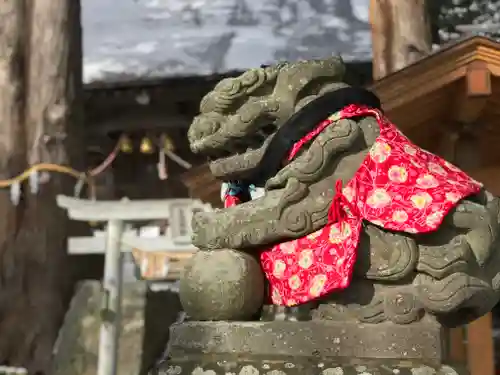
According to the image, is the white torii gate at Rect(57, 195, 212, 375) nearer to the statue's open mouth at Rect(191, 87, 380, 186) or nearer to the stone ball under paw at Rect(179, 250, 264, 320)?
the statue's open mouth at Rect(191, 87, 380, 186)

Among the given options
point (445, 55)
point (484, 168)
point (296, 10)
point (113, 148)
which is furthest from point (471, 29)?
point (113, 148)

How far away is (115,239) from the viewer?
14.0ft

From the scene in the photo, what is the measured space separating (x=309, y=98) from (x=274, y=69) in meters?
0.13

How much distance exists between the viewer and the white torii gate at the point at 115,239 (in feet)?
13.4

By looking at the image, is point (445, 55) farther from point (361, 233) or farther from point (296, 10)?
point (296, 10)

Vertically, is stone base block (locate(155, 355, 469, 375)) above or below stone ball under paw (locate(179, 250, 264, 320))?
below

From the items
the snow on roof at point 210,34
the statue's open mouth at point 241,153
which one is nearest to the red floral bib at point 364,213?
the statue's open mouth at point 241,153

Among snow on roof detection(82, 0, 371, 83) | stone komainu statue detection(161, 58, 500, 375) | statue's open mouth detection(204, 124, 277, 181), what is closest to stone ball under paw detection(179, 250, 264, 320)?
stone komainu statue detection(161, 58, 500, 375)

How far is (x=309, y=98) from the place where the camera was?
5.49ft

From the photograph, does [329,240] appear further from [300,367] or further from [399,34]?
[399,34]

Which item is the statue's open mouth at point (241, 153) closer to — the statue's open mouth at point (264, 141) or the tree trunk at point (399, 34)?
the statue's open mouth at point (264, 141)

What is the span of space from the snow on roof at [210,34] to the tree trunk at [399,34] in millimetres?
1317

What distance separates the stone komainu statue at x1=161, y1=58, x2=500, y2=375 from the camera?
147cm

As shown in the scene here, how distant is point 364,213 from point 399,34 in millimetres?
2623
